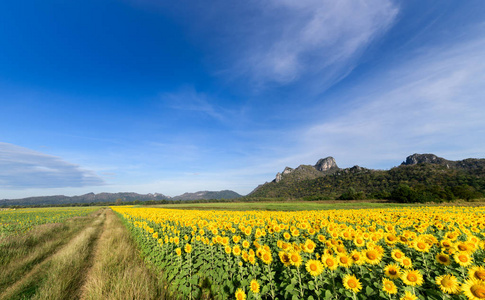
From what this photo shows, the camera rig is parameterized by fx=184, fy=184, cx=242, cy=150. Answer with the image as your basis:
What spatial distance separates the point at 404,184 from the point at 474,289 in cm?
9484

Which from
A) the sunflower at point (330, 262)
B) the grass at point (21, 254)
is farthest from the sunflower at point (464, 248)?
the grass at point (21, 254)

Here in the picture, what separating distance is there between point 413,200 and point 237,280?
205ft

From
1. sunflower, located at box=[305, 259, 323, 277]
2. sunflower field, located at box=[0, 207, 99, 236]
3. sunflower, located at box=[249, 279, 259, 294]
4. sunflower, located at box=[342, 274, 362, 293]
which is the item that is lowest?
sunflower field, located at box=[0, 207, 99, 236]

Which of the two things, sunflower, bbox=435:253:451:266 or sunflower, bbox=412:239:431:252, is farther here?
sunflower, bbox=412:239:431:252

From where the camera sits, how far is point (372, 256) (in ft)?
12.0

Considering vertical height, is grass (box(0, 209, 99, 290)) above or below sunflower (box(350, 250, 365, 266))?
below

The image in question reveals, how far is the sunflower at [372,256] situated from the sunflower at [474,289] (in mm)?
1169

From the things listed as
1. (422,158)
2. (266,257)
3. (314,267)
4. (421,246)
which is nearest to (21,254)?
(266,257)

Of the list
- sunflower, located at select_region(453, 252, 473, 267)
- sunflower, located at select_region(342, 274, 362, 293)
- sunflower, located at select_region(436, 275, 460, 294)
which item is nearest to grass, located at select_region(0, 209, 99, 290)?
sunflower, located at select_region(342, 274, 362, 293)

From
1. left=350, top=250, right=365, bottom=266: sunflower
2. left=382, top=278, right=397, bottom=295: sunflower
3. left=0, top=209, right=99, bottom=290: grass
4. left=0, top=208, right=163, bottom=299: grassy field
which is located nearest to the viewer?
left=382, top=278, right=397, bottom=295: sunflower

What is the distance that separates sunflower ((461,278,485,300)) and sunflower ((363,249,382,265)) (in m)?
1.17

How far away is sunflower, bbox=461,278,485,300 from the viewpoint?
7.89 ft

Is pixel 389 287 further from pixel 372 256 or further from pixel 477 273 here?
pixel 477 273

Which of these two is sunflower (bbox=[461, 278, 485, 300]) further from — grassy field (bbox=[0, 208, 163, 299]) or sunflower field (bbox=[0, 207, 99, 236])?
sunflower field (bbox=[0, 207, 99, 236])
